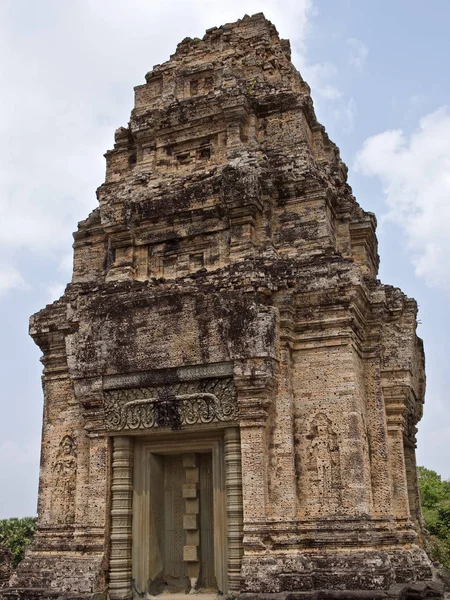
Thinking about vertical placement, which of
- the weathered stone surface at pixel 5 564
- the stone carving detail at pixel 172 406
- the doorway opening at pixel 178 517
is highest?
the stone carving detail at pixel 172 406

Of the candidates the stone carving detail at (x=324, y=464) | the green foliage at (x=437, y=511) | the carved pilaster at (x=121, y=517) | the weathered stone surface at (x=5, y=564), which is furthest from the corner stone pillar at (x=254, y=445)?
the green foliage at (x=437, y=511)

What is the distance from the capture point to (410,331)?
10.8m

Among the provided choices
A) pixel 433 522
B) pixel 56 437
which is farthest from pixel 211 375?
pixel 433 522

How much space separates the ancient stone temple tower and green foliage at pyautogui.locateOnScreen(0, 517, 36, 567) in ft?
65.0

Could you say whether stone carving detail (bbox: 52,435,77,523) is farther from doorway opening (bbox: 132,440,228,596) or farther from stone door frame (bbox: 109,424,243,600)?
doorway opening (bbox: 132,440,228,596)

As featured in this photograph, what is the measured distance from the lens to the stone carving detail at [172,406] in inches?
378

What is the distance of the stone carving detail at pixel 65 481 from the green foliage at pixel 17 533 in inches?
748

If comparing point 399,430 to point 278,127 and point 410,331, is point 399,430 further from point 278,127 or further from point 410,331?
point 278,127

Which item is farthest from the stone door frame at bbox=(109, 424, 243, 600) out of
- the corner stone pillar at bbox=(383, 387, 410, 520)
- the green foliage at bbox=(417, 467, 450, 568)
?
the green foliage at bbox=(417, 467, 450, 568)

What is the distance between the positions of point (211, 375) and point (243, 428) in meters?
0.95

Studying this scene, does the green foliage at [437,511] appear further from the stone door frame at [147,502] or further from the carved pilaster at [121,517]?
the carved pilaster at [121,517]

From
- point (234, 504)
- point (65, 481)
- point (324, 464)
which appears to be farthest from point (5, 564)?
point (324, 464)

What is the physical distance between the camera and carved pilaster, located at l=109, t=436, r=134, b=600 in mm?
9641

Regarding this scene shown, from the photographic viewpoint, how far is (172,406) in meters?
9.86
